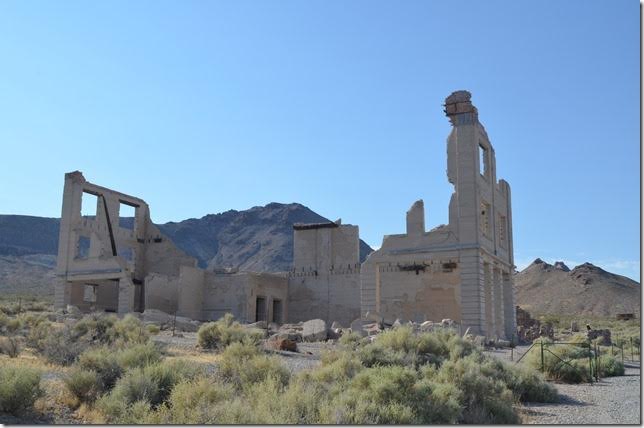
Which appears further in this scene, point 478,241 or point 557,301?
point 557,301

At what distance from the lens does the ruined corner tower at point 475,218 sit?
32562 millimetres

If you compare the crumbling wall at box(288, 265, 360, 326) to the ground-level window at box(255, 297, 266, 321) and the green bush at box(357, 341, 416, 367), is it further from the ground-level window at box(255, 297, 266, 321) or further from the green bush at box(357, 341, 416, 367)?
the green bush at box(357, 341, 416, 367)

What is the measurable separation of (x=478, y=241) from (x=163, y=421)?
1022 inches

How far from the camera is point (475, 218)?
32.9 meters

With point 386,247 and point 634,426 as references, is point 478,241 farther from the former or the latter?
point 634,426

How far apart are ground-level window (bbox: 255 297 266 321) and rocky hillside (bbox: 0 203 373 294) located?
64.2 metres

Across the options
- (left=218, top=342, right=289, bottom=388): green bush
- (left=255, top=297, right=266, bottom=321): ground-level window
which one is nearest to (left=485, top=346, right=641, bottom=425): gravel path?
(left=218, top=342, right=289, bottom=388): green bush

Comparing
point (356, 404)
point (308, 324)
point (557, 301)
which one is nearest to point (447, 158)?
point (308, 324)

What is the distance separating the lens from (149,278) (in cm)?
4072

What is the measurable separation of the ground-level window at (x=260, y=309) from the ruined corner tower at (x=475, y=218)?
1380 centimetres

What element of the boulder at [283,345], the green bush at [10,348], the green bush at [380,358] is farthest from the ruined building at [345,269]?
the green bush at [10,348]

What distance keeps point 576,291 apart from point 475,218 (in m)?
57.2

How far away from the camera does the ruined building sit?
3366 centimetres

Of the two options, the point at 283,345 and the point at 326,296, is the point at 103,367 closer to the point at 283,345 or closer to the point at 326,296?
the point at 283,345
